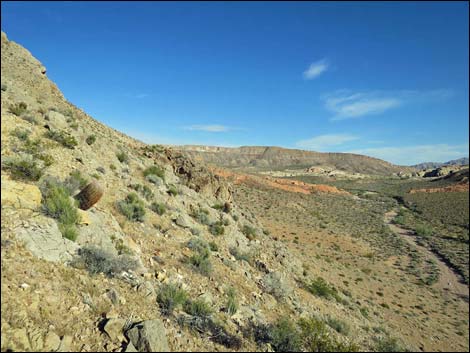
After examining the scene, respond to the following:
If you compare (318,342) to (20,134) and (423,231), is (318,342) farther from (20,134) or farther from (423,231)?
(423,231)

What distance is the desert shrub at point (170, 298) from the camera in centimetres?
644

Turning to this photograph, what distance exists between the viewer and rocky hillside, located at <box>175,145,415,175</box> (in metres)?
172

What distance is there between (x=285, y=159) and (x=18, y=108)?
173 m

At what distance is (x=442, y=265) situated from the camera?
26453 millimetres

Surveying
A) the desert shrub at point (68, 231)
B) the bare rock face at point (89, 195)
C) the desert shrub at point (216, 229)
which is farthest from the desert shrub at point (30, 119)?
the desert shrub at point (216, 229)

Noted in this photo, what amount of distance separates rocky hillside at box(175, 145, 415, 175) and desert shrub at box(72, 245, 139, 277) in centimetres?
16024

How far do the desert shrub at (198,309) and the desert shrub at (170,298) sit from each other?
157 millimetres

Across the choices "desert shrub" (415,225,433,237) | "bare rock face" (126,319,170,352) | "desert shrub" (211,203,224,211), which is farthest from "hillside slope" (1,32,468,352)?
"desert shrub" (415,225,433,237)

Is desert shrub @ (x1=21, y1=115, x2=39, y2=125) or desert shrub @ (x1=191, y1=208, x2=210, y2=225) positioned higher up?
desert shrub @ (x1=21, y1=115, x2=39, y2=125)

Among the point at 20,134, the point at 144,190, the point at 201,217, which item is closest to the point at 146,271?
the point at 144,190

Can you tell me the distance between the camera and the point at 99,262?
262 inches

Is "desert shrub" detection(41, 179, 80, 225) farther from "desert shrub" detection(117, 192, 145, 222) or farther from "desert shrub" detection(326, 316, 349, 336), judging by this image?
"desert shrub" detection(326, 316, 349, 336)

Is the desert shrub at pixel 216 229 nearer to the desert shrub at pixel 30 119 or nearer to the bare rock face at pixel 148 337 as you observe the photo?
the bare rock face at pixel 148 337

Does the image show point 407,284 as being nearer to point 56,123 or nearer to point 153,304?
point 153,304
